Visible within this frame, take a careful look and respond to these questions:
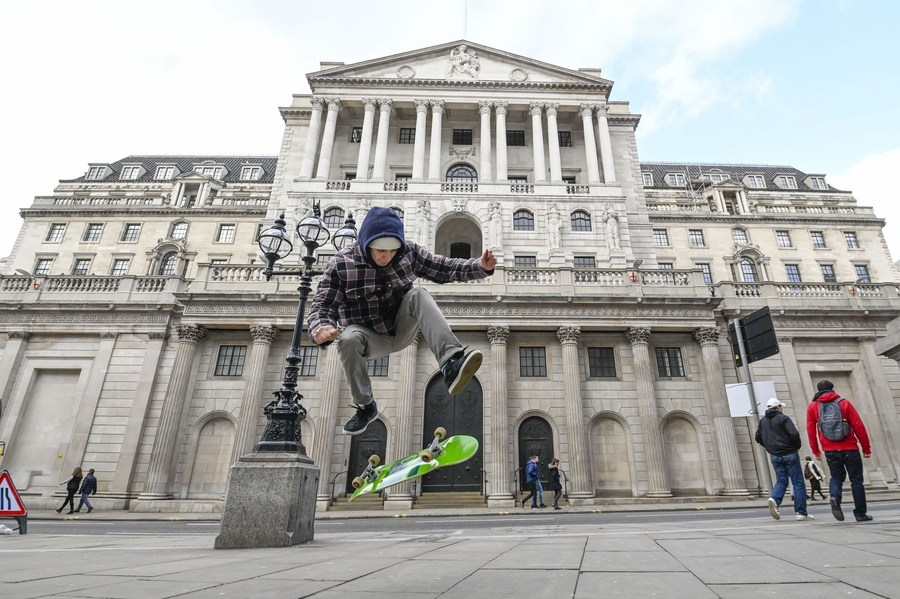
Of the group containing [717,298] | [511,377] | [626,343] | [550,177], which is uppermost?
[550,177]

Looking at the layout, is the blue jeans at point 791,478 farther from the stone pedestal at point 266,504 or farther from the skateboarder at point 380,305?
the stone pedestal at point 266,504

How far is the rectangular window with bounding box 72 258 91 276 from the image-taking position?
128 feet

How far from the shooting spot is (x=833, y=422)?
7.29 metres

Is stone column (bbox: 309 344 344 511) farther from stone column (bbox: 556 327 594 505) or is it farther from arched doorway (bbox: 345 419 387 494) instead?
stone column (bbox: 556 327 594 505)

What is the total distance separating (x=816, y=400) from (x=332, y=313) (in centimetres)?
833

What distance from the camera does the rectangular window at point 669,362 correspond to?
69.4 feet

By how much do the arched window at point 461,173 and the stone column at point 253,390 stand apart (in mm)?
15542

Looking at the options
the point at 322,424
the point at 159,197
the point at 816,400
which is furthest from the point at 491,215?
the point at 159,197

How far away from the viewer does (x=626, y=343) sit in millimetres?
21250

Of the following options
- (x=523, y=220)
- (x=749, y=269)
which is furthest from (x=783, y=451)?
(x=749, y=269)

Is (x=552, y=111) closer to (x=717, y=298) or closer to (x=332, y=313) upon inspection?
(x=717, y=298)

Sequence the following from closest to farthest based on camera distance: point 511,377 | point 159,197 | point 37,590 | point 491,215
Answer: point 37,590, point 511,377, point 491,215, point 159,197

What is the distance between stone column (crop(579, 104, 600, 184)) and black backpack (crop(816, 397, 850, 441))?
73.2 feet

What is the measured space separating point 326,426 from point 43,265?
3735 cm
